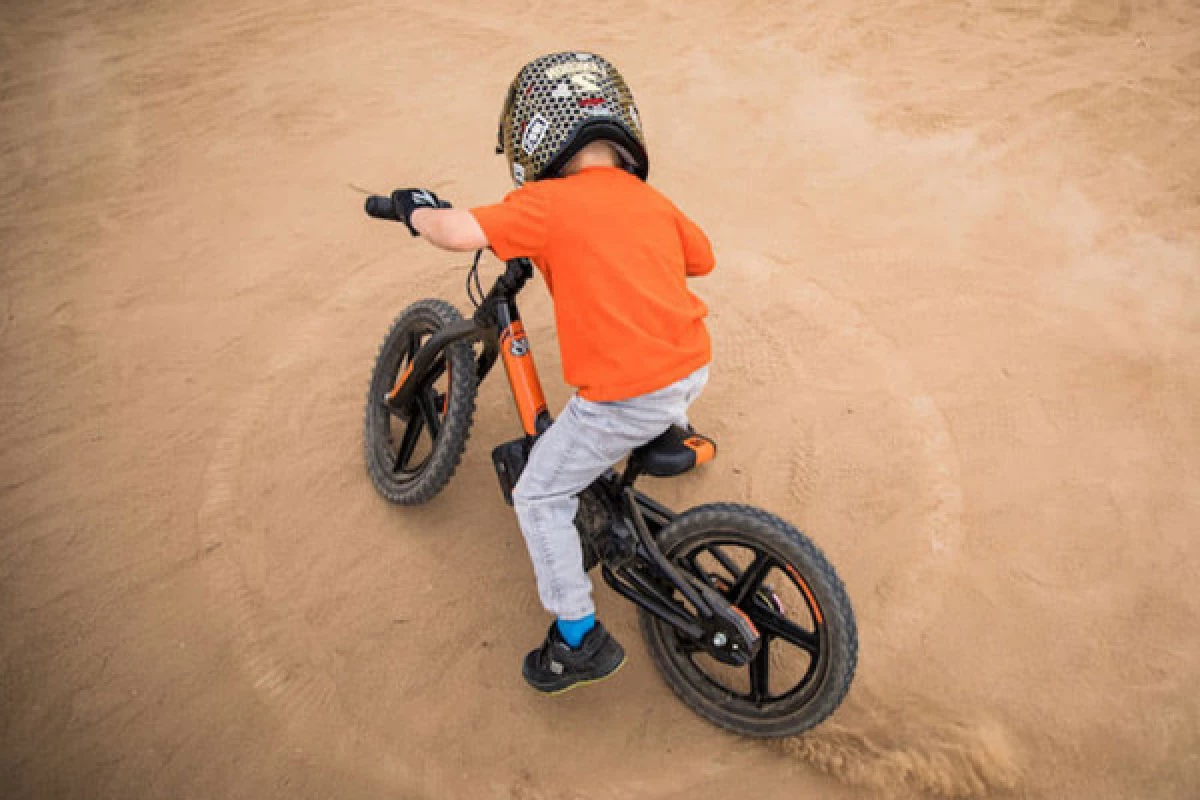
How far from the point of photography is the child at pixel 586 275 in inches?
92.0

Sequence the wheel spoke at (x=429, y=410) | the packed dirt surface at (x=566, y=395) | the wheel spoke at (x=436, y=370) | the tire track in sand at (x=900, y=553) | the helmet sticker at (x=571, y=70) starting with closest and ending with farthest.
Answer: the helmet sticker at (x=571, y=70) < the tire track in sand at (x=900, y=553) < the packed dirt surface at (x=566, y=395) < the wheel spoke at (x=436, y=370) < the wheel spoke at (x=429, y=410)

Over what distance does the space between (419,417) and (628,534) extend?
4.29 ft

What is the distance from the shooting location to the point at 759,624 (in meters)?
2.75

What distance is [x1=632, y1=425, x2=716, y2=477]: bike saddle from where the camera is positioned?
2.45 metres

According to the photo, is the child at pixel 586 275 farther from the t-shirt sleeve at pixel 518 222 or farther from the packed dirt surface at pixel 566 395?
the packed dirt surface at pixel 566 395

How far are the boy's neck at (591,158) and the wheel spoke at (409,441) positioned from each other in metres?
1.48

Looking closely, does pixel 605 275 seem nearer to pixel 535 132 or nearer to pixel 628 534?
pixel 535 132

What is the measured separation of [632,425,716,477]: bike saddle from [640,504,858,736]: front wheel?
0.75ft

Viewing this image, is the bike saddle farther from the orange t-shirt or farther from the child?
the orange t-shirt

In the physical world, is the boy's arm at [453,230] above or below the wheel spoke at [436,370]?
above

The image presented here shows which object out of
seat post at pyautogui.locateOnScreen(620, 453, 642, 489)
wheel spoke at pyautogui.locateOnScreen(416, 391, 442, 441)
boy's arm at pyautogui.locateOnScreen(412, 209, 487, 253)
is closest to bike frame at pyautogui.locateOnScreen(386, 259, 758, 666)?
seat post at pyautogui.locateOnScreen(620, 453, 642, 489)

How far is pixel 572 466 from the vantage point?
2545 mm

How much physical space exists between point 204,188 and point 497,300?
363cm

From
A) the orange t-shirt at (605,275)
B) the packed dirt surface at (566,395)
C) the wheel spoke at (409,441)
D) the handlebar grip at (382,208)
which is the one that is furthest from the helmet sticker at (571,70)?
the packed dirt surface at (566,395)
